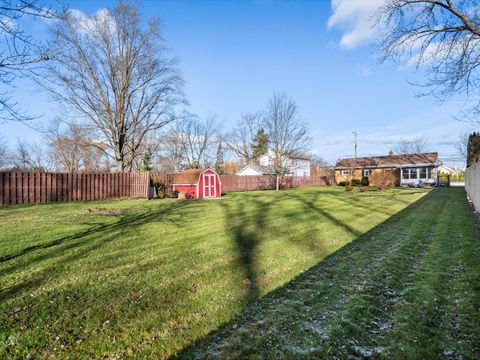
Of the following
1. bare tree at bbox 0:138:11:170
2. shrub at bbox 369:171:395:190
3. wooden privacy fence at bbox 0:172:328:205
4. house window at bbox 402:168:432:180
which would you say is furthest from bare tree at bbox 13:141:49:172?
house window at bbox 402:168:432:180

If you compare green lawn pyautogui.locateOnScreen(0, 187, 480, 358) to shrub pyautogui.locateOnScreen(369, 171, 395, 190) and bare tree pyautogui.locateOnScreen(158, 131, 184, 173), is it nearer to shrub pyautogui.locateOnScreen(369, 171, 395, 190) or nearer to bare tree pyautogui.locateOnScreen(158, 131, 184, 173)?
shrub pyautogui.locateOnScreen(369, 171, 395, 190)

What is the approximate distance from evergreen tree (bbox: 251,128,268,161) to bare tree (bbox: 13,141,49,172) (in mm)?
34297

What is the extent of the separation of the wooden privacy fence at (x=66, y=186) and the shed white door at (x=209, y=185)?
4.50 metres

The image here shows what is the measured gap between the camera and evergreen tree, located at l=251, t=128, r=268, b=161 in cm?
5431

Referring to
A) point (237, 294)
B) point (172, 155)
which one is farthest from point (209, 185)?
point (172, 155)

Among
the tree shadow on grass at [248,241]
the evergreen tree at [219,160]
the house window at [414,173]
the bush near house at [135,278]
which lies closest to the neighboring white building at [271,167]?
the evergreen tree at [219,160]

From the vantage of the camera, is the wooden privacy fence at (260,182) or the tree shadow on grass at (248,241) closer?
the tree shadow on grass at (248,241)

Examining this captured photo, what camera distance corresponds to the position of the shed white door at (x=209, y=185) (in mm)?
22984

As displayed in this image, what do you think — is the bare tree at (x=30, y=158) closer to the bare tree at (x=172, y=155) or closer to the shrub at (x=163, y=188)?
the bare tree at (x=172, y=155)

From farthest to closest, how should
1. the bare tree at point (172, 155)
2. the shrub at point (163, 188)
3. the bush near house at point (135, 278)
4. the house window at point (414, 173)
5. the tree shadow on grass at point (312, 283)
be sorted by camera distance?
the bare tree at point (172, 155), the house window at point (414, 173), the shrub at point (163, 188), the bush near house at point (135, 278), the tree shadow on grass at point (312, 283)

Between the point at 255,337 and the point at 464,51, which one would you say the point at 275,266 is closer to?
the point at 255,337

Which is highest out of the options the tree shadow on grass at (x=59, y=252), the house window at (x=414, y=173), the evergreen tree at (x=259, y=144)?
the evergreen tree at (x=259, y=144)

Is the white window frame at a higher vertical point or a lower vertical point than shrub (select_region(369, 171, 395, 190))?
higher

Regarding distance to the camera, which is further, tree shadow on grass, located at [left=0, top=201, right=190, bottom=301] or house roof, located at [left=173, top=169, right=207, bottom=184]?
house roof, located at [left=173, top=169, right=207, bottom=184]
